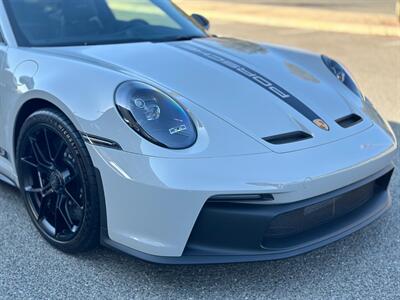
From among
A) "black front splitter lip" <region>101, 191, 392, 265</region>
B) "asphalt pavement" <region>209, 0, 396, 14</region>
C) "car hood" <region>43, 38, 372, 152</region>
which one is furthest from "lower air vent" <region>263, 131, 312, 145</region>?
"asphalt pavement" <region>209, 0, 396, 14</region>

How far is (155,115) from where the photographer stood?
8.02ft

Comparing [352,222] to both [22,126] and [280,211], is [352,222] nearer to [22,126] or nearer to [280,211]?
[280,211]

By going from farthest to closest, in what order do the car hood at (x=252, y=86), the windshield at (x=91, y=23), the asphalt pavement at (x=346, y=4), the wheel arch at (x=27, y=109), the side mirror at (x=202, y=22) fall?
the asphalt pavement at (x=346, y=4) → the side mirror at (x=202, y=22) → the windshield at (x=91, y=23) → the wheel arch at (x=27, y=109) → the car hood at (x=252, y=86)

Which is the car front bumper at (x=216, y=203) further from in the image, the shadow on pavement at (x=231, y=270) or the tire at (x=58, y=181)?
the shadow on pavement at (x=231, y=270)

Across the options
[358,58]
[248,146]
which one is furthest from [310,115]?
[358,58]

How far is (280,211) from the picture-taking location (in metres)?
2.31

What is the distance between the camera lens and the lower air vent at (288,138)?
8.17ft

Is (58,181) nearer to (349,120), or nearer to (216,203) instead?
(216,203)

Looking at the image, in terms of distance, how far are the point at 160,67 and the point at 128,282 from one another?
108cm

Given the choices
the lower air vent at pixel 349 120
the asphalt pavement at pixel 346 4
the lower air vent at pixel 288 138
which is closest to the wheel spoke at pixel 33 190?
the lower air vent at pixel 288 138

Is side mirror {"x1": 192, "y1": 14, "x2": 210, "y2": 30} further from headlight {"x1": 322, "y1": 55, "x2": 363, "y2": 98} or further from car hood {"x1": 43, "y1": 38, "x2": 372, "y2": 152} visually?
headlight {"x1": 322, "y1": 55, "x2": 363, "y2": 98}

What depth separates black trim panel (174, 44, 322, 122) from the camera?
277 cm

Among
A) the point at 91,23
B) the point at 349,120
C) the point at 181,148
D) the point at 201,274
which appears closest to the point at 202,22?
the point at 91,23

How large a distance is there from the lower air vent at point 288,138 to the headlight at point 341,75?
32.2 inches
